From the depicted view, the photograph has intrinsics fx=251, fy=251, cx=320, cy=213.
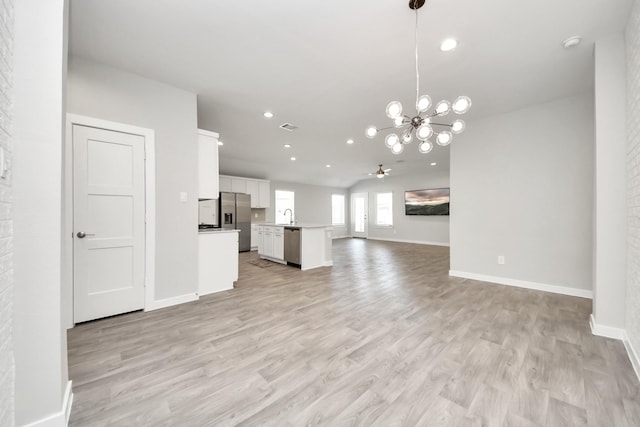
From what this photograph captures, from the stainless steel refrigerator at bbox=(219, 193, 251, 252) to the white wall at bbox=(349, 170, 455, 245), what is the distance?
18.0 ft

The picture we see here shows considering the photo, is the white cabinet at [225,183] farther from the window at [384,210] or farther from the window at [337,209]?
the window at [384,210]

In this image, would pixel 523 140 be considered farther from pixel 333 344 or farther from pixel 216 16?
pixel 216 16

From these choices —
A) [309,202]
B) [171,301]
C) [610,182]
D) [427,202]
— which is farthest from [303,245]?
[427,202]

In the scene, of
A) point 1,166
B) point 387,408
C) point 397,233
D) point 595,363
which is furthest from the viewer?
point 397,233

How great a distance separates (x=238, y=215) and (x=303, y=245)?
3319 mm

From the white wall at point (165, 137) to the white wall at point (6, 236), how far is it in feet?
5.98

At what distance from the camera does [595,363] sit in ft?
6.29

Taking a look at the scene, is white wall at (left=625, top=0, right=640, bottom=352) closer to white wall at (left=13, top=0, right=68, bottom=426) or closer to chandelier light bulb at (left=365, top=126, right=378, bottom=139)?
chandelier light bulb at (left=365, top=126, right=378, bottom=139)

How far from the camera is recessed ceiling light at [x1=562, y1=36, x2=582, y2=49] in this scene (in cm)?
229

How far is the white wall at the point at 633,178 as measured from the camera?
1.92m

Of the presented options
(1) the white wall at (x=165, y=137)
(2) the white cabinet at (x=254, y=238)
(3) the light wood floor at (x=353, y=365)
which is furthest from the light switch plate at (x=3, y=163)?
(2) the white cabinet at (x=254, y=238)

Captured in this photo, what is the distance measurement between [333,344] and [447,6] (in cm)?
286

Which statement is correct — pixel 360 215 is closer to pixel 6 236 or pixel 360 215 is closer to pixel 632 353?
pixel 632 353

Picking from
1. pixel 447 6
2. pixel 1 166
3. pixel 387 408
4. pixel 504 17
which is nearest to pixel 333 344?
pixel 387 408
